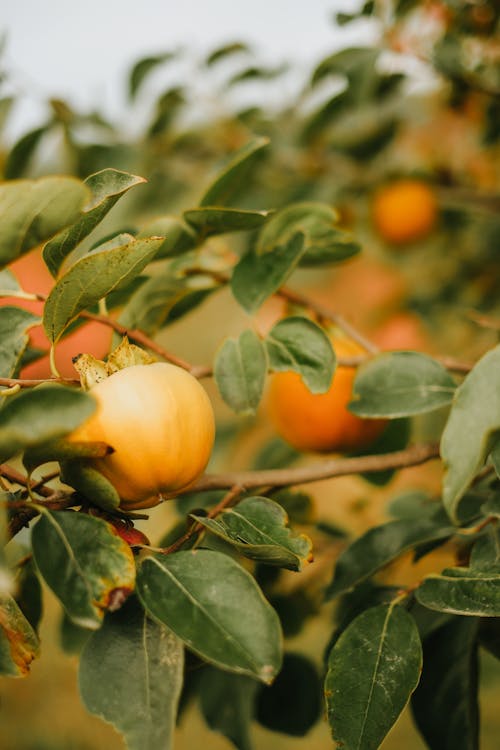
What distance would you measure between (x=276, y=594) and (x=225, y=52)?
871 millimetres

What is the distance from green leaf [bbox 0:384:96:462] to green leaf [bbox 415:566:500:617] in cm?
28

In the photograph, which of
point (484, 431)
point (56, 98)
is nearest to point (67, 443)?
point (484, 431)

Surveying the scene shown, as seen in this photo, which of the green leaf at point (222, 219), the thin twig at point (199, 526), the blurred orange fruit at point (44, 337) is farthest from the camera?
the blurred orange fruit at point (44, 337)

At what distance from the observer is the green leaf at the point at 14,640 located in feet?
1.41

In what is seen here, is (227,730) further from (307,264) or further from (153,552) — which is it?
(307,264)

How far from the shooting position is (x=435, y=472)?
1690 mm

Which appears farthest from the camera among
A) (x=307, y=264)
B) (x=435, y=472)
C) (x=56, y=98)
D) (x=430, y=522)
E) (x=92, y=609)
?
(x=435, y=472)

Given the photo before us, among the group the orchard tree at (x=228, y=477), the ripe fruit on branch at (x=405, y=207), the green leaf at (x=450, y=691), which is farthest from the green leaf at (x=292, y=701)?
the ripe fruit on branch at (x=405, y=207)

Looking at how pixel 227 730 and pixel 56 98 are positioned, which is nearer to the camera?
pixel 227 730

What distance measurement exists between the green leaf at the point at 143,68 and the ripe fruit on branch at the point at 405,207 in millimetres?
446

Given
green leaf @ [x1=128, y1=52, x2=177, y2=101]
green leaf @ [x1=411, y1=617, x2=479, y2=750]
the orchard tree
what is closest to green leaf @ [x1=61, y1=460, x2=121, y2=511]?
the orchard tree

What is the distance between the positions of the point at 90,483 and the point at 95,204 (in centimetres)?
18

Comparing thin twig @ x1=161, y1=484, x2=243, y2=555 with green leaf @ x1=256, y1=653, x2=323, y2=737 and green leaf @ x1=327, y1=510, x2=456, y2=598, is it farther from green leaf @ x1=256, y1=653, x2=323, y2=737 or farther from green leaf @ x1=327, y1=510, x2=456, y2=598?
green leaf @ x1=256, y1=653, x2=323, y2=737

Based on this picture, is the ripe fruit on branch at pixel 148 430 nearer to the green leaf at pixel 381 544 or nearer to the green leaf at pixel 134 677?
the green leaf at pixel 134 677
